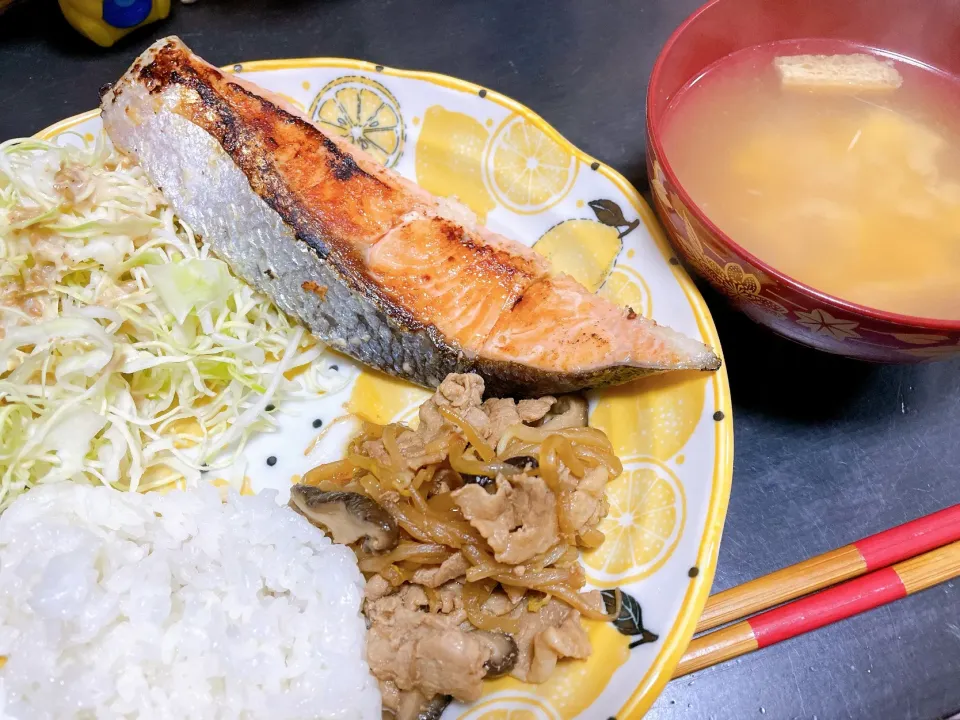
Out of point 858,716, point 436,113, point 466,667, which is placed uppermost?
point 436,113

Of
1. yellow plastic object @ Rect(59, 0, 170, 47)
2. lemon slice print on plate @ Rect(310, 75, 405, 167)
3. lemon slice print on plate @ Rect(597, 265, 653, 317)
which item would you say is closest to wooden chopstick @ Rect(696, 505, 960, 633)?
lemon slice print on plate @ Rect(597, 265, 653, 317)

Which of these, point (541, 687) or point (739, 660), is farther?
point (739, 660)

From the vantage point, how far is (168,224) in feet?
8.41

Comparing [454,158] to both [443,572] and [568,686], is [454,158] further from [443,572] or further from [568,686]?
[568,686]

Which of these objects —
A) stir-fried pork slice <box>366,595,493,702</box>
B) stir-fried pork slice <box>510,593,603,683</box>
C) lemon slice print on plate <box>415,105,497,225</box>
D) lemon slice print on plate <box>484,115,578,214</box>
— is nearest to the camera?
stir-fried pork slice <box>366,595,493,702</box>

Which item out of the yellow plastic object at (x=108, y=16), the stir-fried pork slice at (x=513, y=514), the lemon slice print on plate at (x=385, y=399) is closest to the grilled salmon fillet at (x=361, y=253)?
the lemon slice print on plate at (x=385, y=399)

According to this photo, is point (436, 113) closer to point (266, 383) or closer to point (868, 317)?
point (266, 383)

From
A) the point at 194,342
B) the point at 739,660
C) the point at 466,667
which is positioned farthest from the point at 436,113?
the point at 739,660

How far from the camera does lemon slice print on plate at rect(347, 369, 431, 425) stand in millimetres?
2457

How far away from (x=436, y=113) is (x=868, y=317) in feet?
6.02

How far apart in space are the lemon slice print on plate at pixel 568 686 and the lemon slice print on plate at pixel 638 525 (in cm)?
18

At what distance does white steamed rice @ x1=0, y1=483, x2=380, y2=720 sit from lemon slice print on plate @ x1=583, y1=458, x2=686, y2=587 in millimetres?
790

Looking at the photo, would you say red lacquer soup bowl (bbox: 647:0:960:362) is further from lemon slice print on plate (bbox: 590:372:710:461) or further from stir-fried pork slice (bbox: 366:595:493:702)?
stir-fried pork slice (bbox: 366:595:493:702)

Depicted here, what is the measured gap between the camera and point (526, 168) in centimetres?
264
